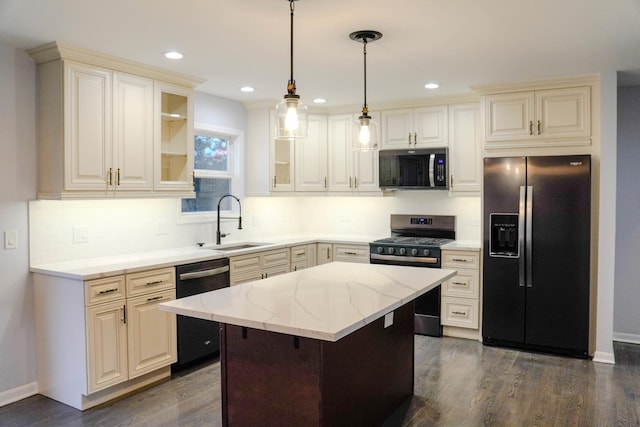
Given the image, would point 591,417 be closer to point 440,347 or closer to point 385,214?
point 440,347

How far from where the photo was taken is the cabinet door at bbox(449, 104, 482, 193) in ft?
15.8

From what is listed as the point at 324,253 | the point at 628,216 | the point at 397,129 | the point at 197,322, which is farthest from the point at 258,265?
the point at 628,216

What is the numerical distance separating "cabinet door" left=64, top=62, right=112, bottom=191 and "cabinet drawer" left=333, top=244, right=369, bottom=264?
2525mm

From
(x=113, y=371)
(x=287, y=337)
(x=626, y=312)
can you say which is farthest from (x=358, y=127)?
(x=626, y=312)

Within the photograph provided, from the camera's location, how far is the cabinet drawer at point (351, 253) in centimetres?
514

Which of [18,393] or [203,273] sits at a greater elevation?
[203,273]

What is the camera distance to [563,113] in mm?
4184

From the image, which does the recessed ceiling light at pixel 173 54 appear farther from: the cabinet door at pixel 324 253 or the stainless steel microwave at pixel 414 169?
the cabinet door at pixel 324 253

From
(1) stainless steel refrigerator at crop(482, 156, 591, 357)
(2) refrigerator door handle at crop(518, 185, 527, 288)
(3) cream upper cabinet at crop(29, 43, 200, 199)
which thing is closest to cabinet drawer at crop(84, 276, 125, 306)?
(3) cream upper cabinet at crop(29, 43, 200, 199)

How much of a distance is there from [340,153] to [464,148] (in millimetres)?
1333

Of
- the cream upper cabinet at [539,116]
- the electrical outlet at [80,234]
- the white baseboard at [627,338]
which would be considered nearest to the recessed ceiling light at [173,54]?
the electrical outlet at [80,234]

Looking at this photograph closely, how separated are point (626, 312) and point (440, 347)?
1.79m

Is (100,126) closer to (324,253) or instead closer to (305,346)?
(305,346)

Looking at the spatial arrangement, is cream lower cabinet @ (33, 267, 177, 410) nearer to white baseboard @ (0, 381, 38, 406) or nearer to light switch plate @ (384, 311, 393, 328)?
white baseboard @ (0, 381, 38, 406)
